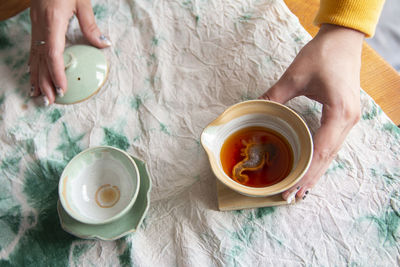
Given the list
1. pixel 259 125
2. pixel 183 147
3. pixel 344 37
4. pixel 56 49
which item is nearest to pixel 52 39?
pixel 56 49

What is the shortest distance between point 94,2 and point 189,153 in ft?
1.46

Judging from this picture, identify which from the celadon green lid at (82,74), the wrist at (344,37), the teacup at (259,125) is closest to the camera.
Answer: the teacup at (259,125)

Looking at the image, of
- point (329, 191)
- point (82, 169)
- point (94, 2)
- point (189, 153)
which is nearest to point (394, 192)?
point (329, 191)

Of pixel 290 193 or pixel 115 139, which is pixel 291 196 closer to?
pixel 290 193

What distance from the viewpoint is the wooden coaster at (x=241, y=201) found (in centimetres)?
52

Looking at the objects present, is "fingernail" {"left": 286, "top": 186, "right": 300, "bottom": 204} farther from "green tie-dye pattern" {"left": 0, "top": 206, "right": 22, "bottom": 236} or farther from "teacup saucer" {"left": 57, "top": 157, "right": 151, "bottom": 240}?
"green tie-dye pattern" {"left": 0, "top": 206, "right": 22, "bottom": 236}

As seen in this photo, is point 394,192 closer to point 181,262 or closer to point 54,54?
point 181,262

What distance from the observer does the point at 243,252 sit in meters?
0.51

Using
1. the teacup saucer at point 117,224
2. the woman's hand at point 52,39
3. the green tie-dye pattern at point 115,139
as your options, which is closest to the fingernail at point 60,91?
the woman's hand at point 52,39

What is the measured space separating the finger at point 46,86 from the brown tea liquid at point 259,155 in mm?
381

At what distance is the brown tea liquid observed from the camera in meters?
0.50

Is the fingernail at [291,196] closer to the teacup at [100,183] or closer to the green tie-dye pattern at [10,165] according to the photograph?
the teacup at [100,183]

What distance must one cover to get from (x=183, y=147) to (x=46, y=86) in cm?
31

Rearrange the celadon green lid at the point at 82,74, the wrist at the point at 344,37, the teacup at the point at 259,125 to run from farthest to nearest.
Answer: the celadon green lid at the point at 82,74 < the wrist at the point at 344,37 < the teacup at the point at 259,125
